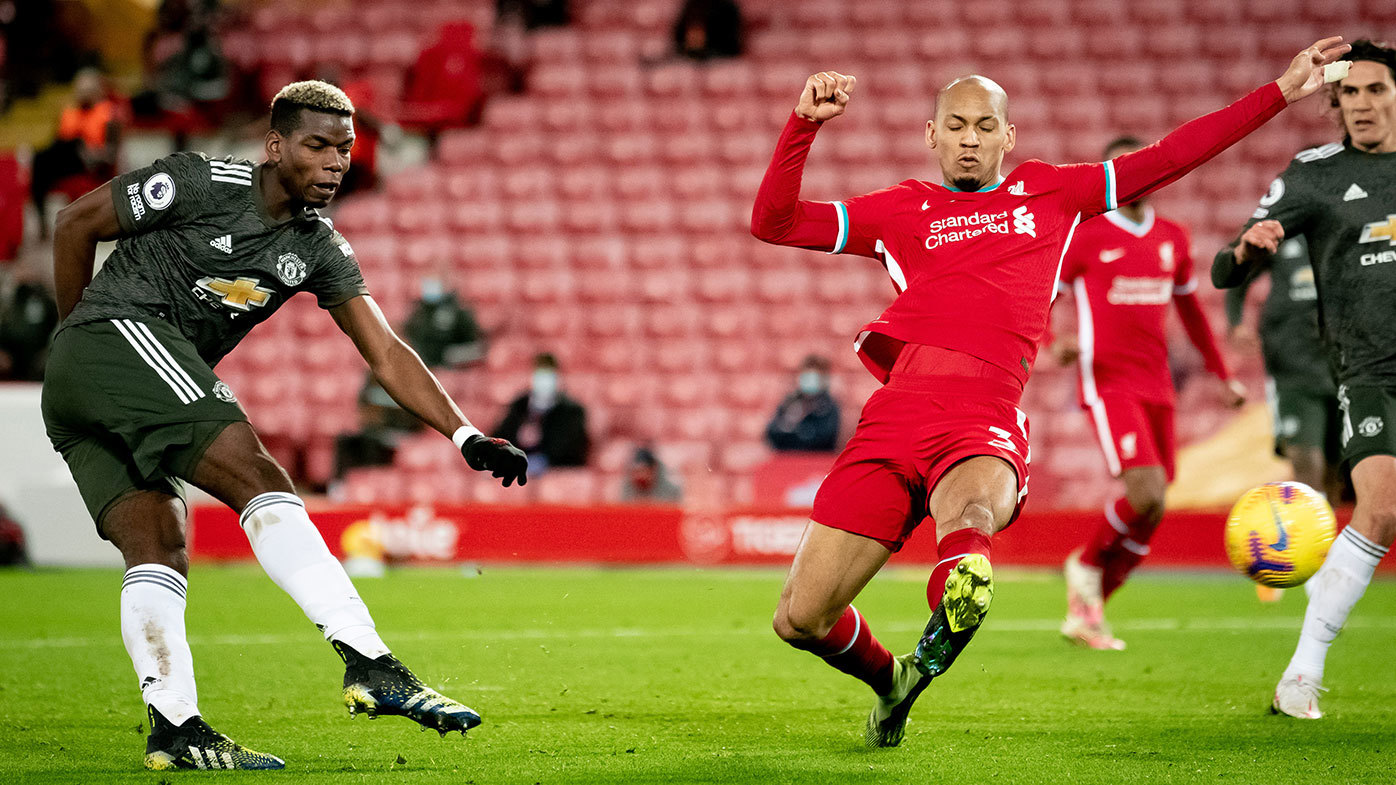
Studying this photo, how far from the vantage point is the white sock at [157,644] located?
453 cm

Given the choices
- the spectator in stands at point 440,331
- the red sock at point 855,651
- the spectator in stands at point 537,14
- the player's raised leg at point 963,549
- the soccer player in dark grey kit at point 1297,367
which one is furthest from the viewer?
the spectator in stands at point 537,14

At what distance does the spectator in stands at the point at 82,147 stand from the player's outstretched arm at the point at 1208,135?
585 inches

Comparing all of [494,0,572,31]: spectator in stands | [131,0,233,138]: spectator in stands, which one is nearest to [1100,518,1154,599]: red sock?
[494,0,572,31]: spectator in stands

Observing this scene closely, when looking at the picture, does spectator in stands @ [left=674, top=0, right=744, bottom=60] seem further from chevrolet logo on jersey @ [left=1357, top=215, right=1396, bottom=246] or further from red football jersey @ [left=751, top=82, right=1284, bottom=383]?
red football jersey @ [left=751, top=82, right=1284, bottom=383]

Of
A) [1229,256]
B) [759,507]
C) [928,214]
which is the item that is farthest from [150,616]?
[759,507]

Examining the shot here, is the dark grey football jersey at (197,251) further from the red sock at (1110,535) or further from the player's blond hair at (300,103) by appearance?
the red sock at (1110,535)

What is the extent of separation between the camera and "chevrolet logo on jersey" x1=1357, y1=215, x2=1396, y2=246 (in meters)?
5.57

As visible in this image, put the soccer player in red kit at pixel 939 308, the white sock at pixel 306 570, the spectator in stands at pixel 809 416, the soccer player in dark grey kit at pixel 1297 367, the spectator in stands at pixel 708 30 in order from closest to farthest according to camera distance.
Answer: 1. the white sock at pixel 306 570
2. the soccer player in red kit at pixel 939 308
3. the soccer player in dark grey kit at pixel 1297 367
4. the spectator in stands at pixel 809 416
5. the spectator in stands at pixel 708 30

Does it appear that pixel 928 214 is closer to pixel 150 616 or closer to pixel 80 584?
pixel 150 616

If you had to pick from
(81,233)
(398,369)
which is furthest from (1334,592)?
(81,233)

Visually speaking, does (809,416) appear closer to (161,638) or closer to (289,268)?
(289,268)

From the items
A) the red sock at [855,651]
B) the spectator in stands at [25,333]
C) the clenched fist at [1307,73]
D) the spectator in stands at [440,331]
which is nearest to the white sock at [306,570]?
the red sock at [855,651]

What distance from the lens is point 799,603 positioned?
4.78m

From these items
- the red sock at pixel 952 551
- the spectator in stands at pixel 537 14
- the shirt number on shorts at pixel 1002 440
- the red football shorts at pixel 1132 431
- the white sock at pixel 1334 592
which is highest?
the spectator in stands at pixel 537 14
